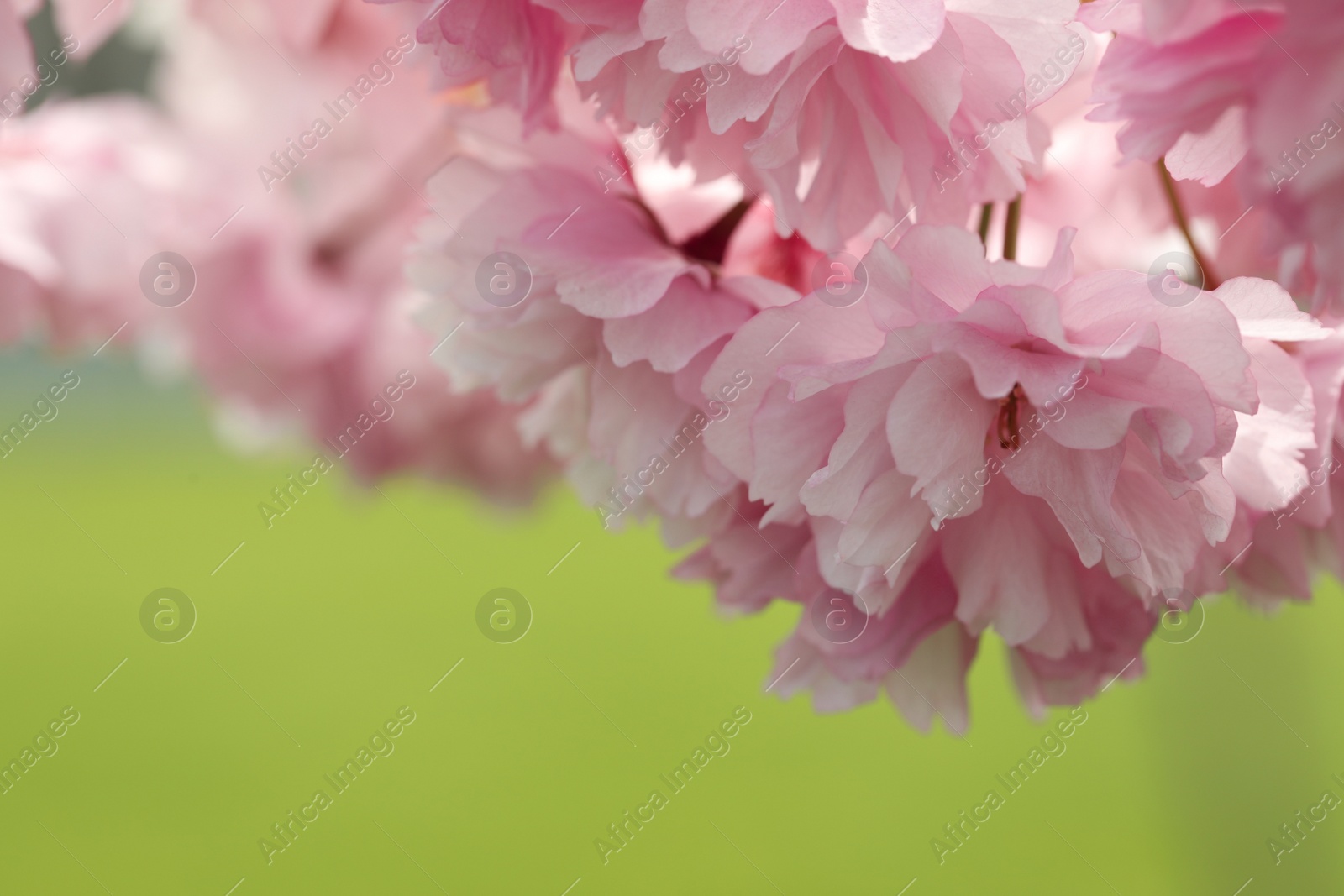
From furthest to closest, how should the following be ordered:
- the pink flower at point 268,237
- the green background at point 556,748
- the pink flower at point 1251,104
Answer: the green background at point 556,748 < the pink flower at point 268,237 < the pink flower at point 1251,104

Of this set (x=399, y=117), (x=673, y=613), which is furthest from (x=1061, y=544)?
(x=673, y=613)

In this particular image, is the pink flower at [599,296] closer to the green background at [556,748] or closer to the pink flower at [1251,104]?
the pink flower at [1251,104]

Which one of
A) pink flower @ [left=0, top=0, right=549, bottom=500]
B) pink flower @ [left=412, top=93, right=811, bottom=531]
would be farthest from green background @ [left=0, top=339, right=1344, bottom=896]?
pink flower @ [left=412, top=93, right=811, bottom=531]

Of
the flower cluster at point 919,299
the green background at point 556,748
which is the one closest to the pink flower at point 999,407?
the flower cluster at point 919,299

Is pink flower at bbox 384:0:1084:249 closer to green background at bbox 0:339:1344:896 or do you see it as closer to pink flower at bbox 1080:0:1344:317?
pink flower at bbox 1080:0:1344:317

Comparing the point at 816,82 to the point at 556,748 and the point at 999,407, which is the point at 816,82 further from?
the point at 556,748

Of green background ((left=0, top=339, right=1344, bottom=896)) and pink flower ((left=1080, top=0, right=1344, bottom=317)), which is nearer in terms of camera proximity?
pink flower ((left=1080, top=0, right=1344, bottom=317))

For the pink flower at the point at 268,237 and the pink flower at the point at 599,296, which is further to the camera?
the pink flower at the point at 268,237
